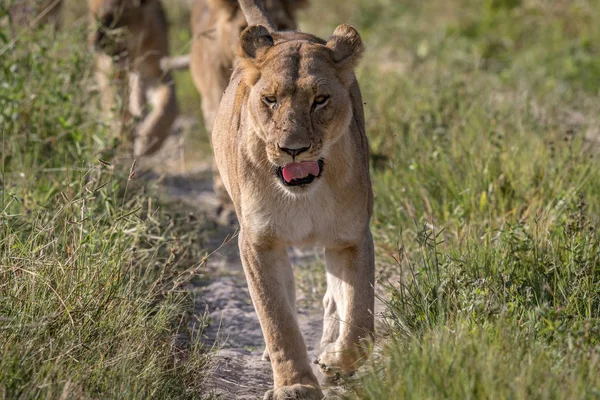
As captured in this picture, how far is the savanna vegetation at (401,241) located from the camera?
12.3ft

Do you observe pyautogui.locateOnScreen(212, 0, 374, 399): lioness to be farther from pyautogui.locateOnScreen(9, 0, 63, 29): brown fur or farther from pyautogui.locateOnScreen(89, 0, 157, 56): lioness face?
pyautogui.locateOnScreen(89, 0, 157, 56): lioness face

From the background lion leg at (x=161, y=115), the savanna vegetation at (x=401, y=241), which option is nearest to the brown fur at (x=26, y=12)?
the savanna vegetation at (x=401, y=241)

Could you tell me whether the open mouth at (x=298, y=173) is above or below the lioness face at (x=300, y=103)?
below

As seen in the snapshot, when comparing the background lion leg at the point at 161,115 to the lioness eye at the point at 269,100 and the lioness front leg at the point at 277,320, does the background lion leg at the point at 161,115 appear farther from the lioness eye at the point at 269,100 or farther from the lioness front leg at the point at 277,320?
the lioness eye at the point at 269,100

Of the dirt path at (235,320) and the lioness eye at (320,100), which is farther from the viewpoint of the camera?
the dirt path at (235,320)

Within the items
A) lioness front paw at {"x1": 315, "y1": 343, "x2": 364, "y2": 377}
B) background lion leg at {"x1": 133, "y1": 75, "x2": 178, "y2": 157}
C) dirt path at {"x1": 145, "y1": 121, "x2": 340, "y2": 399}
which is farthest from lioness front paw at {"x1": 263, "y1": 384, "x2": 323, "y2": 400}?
background lion leg at {"x1": 133, "y1": 75, "x2": 178, "y2": 157}

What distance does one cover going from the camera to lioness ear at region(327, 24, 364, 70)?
4.58 metres

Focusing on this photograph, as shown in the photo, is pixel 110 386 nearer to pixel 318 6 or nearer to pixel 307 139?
pixel 307 139

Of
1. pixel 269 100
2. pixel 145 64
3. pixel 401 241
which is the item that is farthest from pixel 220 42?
pixel 269 100

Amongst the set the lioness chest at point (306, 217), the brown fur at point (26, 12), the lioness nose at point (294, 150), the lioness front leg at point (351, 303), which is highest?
the brown fur at point (26, 12)

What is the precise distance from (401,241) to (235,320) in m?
1.02

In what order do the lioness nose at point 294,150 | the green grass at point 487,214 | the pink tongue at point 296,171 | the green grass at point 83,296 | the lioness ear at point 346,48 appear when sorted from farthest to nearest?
the lioness ear at point 346,48 < the pink tongue at point 296,171 < the lioness nose at point 294,150 < the green grass at point 83,296 < the green grass at point 487,214

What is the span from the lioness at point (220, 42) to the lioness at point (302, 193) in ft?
9.33

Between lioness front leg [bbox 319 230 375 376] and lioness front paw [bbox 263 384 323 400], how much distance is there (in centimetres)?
14
